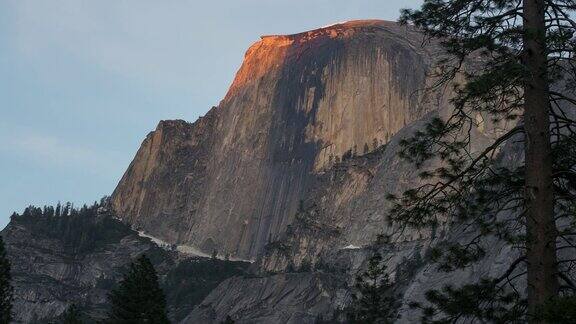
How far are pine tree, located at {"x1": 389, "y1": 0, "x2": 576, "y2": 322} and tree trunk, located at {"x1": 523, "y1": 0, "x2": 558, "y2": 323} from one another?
14 mm

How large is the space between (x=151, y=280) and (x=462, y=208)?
150ft

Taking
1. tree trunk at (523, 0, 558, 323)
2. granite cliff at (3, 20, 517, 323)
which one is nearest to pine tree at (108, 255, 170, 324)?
tree trunk at (523, 0, 558, 323)

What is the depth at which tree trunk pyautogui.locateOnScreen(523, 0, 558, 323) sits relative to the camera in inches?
495

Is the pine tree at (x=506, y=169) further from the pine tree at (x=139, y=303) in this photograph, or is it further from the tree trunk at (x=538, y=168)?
the pine tree at (x=139, y=303)

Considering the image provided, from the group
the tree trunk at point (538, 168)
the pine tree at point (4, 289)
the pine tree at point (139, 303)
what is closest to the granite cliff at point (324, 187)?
the pine tree at point (139, 303)

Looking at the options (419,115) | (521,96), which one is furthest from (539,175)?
(419,115)

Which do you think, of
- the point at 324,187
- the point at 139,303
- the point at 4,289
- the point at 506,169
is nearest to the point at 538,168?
the point at 506,169

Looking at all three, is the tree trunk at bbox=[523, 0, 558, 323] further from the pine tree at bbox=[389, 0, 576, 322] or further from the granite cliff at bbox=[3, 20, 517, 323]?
the granite cliff at bbox=[3, 20, 517, 323]

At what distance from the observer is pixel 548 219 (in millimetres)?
12750

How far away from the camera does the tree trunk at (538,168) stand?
12578 mm

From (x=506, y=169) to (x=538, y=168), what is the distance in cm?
142

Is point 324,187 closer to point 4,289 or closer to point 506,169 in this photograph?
point 4,289

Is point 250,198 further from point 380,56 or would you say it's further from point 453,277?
point 453,277

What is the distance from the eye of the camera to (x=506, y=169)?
47.4 ft
